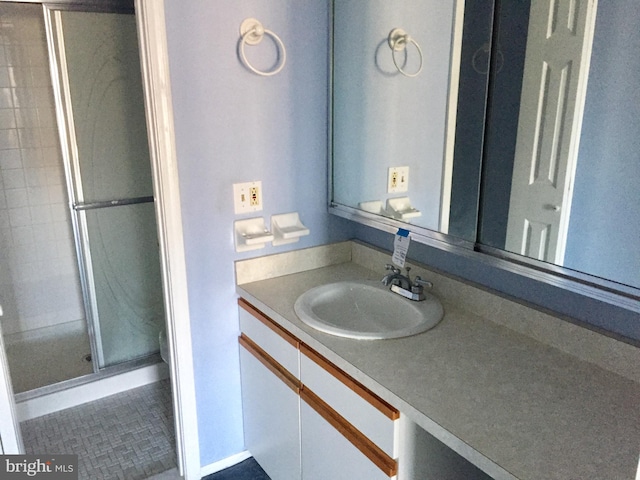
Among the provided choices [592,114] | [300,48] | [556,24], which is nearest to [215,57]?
[300,48]

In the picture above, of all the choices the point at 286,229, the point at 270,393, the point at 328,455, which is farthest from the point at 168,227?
the point at 328,455

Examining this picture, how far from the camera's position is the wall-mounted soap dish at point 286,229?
2.00 metres

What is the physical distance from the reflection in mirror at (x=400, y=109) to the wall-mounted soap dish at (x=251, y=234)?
0.35 metres

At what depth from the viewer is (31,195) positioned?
3.06 m

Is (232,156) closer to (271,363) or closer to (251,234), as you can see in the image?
(251,234)

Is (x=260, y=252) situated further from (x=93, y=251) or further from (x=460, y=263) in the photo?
(x=93, y=251)

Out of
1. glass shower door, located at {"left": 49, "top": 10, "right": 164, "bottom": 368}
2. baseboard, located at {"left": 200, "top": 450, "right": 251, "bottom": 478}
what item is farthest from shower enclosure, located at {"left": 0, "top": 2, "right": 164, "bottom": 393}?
baseboard, located at {"left": 200, "top": 450, "right": 251, "bottom": 478}

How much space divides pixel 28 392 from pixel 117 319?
57cm

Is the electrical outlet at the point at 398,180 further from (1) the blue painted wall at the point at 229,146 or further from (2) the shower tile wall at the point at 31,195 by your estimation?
(2) the shower tile wall at the point at 31,195

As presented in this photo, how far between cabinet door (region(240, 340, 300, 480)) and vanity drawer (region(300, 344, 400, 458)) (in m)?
0.16

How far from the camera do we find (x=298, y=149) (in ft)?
6.66

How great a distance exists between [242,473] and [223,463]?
0.30 feet

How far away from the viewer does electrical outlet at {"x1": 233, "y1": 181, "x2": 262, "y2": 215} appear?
1919 millimetres

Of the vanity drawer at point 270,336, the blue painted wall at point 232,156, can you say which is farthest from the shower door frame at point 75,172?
the vanity drawer at point 270,336
